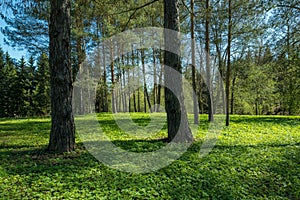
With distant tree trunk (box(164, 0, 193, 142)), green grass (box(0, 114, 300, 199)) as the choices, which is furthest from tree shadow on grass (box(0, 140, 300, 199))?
distant tree trunk (box(164, 0, 193, 142))

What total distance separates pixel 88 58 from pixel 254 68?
15.0 meters

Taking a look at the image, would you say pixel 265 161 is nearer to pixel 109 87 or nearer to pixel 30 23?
pixel 109 87

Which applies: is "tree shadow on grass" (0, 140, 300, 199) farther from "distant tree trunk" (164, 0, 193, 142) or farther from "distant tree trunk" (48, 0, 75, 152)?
"distant tree trunk" (164, 0, 193, 142)

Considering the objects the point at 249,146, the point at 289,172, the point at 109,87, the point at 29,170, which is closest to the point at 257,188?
the point at 289,172

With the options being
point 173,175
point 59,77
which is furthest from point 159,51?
point 173,175

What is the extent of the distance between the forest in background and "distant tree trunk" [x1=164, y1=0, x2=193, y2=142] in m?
0.95

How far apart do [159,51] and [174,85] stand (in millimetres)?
12943

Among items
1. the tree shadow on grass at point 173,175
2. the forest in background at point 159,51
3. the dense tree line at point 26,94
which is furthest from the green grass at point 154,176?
the dense tree line at point 26,94

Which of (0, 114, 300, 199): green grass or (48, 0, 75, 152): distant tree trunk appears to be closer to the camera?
(0, 114, 300, 199): green grass

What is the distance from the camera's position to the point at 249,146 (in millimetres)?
5727

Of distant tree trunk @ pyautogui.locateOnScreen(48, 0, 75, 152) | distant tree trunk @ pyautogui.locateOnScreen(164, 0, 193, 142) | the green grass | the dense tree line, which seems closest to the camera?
the green grass

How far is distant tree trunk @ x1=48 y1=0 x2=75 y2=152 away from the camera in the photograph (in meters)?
4.28

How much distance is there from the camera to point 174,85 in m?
5.54

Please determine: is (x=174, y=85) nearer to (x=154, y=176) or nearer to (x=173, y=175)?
(x=173, y=175)
